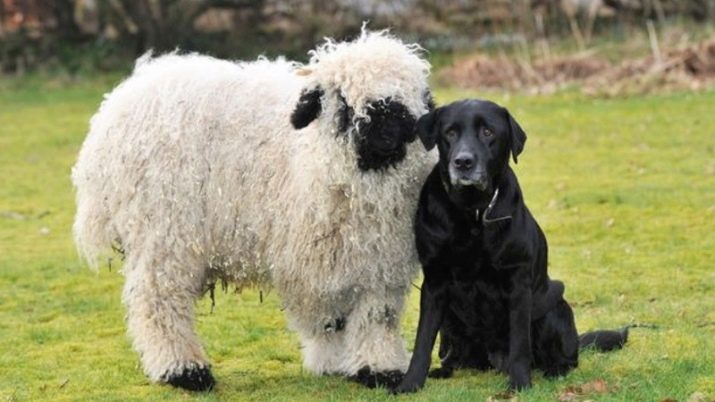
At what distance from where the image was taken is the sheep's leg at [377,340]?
718 centimetres

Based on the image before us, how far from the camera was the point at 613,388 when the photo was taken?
696 cm

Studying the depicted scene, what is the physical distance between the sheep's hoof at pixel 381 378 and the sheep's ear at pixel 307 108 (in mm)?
1410

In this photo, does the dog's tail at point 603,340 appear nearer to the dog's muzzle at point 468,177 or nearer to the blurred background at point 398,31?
the dog's muzzle at point 468,177

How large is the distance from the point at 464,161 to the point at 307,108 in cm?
102

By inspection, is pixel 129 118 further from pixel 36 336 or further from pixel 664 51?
pixel 664 51

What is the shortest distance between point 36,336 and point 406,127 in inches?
149

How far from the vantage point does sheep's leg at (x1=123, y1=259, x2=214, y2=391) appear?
730cm

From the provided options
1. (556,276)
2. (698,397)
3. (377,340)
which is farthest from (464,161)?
(556,276)

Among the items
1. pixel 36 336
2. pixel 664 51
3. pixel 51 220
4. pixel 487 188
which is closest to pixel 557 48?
pixel 664 51

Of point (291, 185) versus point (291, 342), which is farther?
point (291, 342)

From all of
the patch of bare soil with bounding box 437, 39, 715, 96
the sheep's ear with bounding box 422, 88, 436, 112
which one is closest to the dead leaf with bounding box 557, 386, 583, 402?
the sheep's ear with bounding box 422, 88, 436, 112

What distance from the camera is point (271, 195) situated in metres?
7.33

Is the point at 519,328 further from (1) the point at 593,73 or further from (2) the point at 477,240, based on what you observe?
(1) the point at 593,73

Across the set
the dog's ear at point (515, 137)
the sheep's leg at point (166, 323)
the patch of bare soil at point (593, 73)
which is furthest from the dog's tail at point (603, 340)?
the patch of bare soil at point (593, 73)
